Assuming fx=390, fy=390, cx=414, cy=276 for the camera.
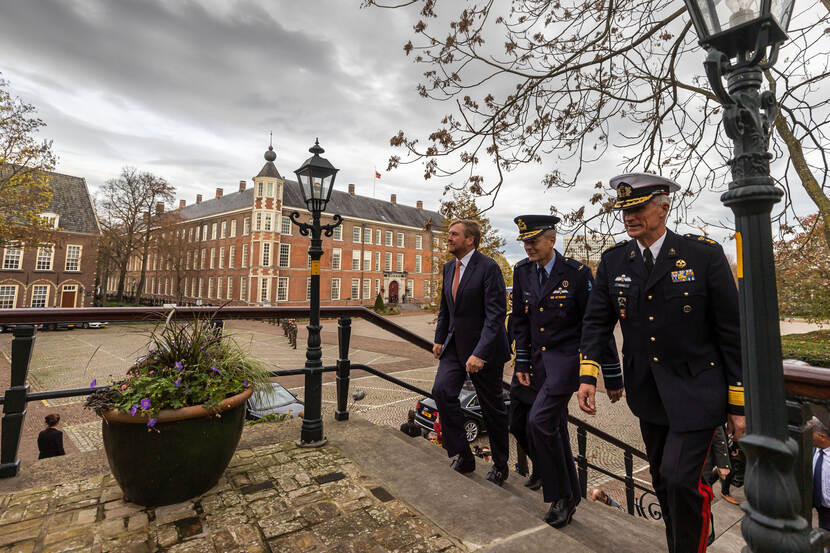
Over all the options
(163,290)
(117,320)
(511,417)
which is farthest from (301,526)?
(163,290)

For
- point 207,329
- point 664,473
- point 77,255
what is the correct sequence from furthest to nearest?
point 77,255, point 207,329, point 664,473

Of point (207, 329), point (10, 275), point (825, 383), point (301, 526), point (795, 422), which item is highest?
point (10, 275)

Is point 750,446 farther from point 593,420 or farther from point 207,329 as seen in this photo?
point 593,420

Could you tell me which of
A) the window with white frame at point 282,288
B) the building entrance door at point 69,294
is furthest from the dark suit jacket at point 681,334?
the building entrance door at point 69,294

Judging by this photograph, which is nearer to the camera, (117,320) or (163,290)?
(117,320)

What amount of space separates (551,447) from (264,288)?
43534 mm

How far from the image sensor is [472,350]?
10.7 feet

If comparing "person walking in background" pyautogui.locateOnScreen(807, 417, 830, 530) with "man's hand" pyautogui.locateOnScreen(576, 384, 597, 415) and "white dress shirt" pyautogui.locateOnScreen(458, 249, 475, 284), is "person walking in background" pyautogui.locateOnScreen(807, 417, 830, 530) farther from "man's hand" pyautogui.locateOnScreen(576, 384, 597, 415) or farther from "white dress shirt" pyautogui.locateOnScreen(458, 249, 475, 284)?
"white dress shirt" pyautogui.locateOnScreen(458, 249, 475, 284)

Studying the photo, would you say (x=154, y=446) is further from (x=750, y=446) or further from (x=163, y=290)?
(x=163, y=290)

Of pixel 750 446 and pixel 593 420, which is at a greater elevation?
pixel 750 446

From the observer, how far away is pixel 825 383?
1.71 m

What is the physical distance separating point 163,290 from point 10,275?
22.5m

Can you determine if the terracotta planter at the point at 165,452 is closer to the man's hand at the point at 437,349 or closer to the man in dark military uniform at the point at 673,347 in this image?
the man's hand at the point at 437,349

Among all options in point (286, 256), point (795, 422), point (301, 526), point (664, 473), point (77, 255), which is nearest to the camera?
point (795, 422)
